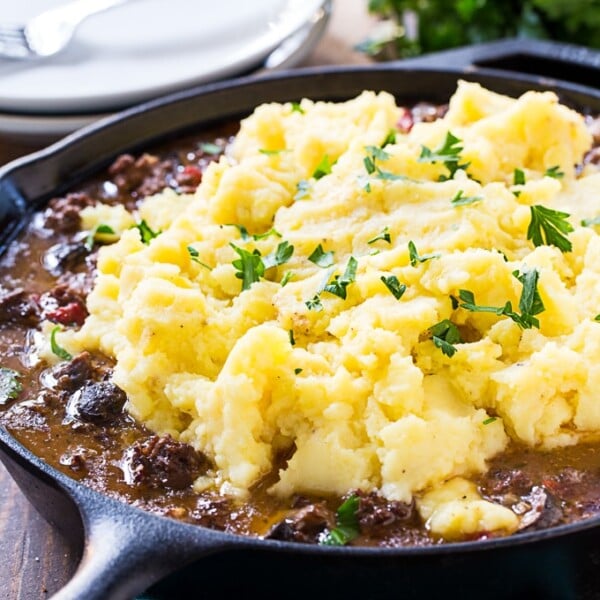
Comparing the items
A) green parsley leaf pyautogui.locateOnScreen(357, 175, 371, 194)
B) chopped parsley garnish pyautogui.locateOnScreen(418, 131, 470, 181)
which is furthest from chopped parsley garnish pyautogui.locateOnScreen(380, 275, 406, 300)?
chopped parsley garnish pyautogui.locateOnScreen(418, 131, 470, 181)

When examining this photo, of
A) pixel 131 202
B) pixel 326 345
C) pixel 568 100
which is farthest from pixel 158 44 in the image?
pixel 326 345

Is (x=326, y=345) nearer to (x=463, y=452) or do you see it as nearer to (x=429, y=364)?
(x=429, y=364)

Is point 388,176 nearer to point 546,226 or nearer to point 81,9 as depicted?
point 546,226

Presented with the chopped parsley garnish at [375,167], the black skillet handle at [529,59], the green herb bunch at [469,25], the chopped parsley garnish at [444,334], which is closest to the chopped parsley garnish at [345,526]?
the chopped parsley garnish at [444,334]

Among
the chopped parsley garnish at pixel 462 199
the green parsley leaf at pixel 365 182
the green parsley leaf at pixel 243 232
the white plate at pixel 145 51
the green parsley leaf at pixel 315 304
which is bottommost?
the white plate at pixel 145 51

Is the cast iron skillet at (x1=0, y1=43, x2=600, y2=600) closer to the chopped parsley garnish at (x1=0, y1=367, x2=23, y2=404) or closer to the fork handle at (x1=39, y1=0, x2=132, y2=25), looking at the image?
the chopped parsley garnish at (x1=0, y1=367, x2=23, y2=404)

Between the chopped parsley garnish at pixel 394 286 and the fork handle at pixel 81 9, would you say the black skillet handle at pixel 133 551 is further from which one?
the fork handle at pixel 81 9
